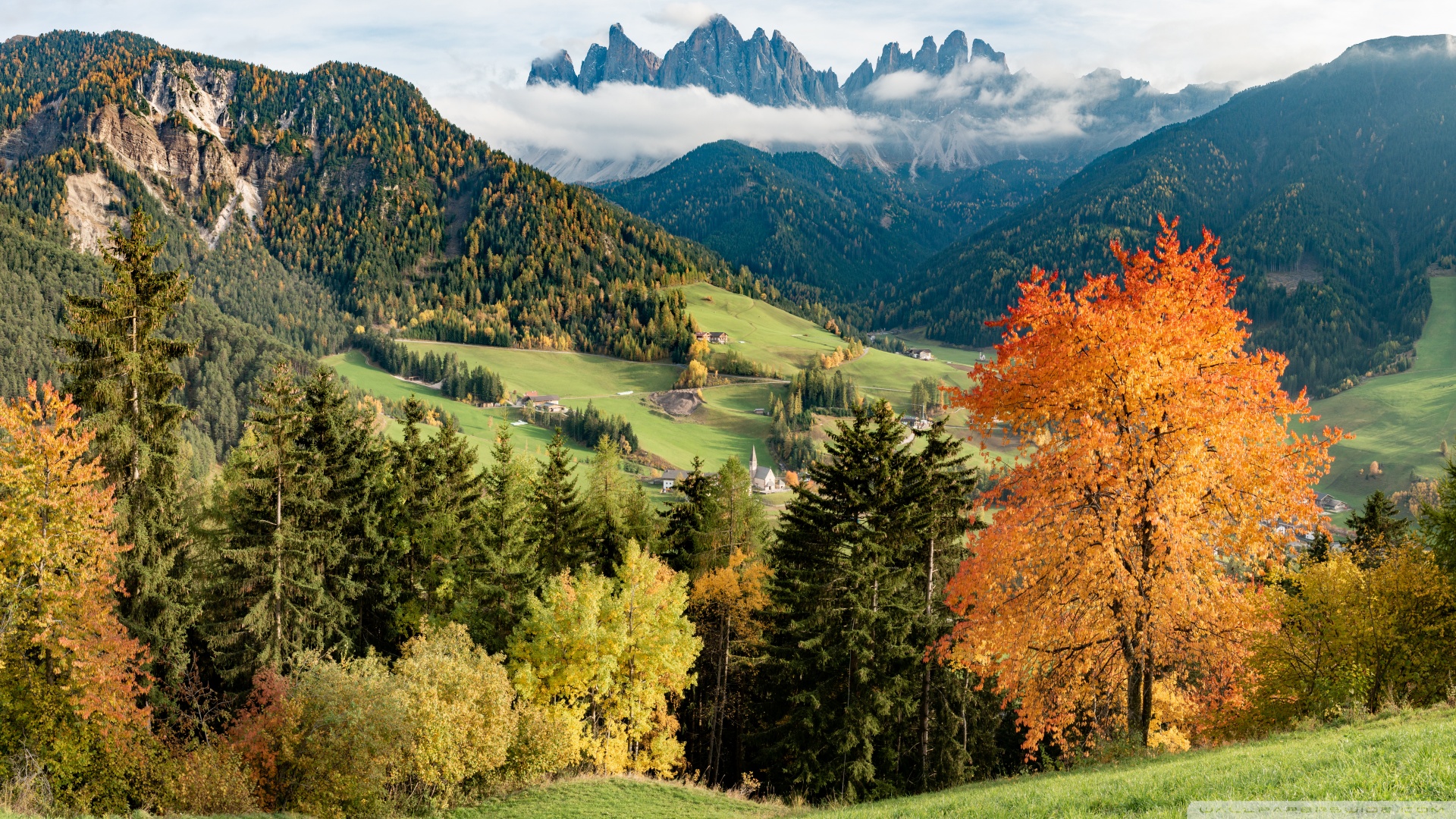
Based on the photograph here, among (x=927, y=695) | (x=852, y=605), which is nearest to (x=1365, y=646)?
(x=927, y=695)

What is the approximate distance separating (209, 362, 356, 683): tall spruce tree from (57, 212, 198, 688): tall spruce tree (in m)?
4.05

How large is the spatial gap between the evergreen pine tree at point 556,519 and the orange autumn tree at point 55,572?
23386mm

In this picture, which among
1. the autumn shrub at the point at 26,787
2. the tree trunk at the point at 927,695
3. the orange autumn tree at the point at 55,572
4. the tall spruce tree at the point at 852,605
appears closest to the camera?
the autumn shrub at the point at 26,787

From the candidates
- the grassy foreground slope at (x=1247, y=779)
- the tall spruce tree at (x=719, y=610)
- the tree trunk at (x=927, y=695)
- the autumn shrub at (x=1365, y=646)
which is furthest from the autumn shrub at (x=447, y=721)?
the autumn shrub at (x=1365, y=646)

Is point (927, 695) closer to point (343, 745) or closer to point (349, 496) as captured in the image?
point (343, 745)

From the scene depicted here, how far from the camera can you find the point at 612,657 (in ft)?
131

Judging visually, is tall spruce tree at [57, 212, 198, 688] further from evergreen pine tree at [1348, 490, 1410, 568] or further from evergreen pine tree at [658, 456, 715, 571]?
evergreen pine tree at [1348, 490, 1410, 568]

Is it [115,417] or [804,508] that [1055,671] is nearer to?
[804,508]

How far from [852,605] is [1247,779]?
24.8 meters

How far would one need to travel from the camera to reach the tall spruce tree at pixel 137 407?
2914cm

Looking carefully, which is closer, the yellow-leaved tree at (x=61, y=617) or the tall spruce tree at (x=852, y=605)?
the yellow-leaved tree at (x=61, y=617)

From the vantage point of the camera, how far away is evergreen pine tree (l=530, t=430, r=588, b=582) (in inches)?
1911

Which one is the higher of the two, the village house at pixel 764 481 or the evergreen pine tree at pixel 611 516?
the evergreen pine tree at pixel 611 516

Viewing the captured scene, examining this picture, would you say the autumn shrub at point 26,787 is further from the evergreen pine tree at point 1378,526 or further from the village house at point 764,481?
the village house at point 764,481
